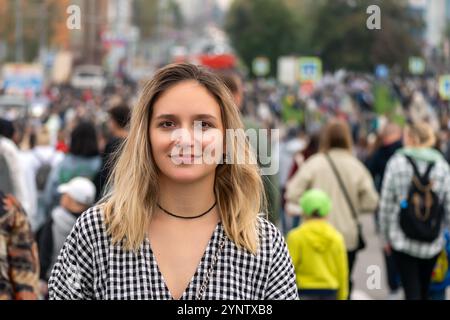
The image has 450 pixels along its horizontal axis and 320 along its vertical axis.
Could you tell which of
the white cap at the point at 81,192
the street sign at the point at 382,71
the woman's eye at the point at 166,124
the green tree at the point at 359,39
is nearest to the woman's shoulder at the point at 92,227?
the woman's eye at the point at 166,124

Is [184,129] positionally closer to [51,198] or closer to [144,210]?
[144,210]

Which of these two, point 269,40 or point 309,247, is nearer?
point 309,247

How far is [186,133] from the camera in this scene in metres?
2.76

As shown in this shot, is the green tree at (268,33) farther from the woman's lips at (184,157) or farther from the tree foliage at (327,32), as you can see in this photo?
the woman's lips at (184,157)

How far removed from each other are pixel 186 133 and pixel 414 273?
570cm

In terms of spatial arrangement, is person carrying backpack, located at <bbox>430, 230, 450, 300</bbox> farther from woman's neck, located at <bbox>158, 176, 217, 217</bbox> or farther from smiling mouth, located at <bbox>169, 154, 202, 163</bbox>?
smiling mouth, located at <bbox>169, 154, 202, 163</bbox>

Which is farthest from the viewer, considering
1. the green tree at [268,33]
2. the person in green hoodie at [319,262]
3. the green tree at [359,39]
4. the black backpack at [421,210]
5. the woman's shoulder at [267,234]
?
the green tree at [268,33]

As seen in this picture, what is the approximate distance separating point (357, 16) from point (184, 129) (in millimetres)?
58520

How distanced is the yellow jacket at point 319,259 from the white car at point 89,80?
78.2 m

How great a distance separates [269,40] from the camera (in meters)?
78.6

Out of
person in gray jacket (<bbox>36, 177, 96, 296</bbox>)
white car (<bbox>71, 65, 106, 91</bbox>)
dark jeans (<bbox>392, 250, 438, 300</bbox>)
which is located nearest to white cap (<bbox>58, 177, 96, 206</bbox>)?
person in gray jacket (<bbox>36, 177, 96, 296</bbox>)

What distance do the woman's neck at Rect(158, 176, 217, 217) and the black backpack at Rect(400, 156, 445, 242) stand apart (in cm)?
528

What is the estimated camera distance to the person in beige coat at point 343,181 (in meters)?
8.54
